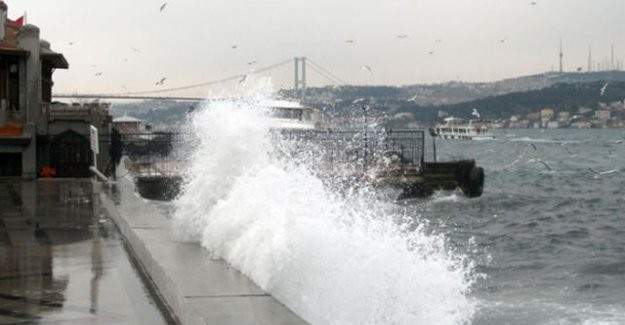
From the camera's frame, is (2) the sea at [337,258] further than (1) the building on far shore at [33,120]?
No

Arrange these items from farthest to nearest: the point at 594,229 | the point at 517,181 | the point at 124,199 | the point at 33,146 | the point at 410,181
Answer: the point at 517,181
the point at 410,181
the point at 594,229
the point at 33,146
the point at 124,199

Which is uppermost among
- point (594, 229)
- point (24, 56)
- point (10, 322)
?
point (24, 56)

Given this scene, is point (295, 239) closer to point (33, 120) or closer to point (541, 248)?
point (541, 248)

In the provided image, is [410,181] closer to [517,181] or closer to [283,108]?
[517,181]

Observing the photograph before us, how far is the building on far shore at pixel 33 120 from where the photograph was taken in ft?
76.4

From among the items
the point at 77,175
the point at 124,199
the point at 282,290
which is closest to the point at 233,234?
the point at 282,290

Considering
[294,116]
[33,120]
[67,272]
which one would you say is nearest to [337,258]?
[67,272]

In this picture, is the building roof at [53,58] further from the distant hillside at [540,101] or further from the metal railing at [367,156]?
the distant hillside at [540,101]

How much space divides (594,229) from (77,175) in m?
16.7

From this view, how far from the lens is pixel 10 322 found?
20.3 ft

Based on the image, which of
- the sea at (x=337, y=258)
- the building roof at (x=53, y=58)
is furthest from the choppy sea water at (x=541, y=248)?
the building roof at (x=53, y=58)

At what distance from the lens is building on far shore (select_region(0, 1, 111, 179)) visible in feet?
76.4

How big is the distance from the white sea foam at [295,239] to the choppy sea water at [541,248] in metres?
3.16

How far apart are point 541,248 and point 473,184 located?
42.7 feet
